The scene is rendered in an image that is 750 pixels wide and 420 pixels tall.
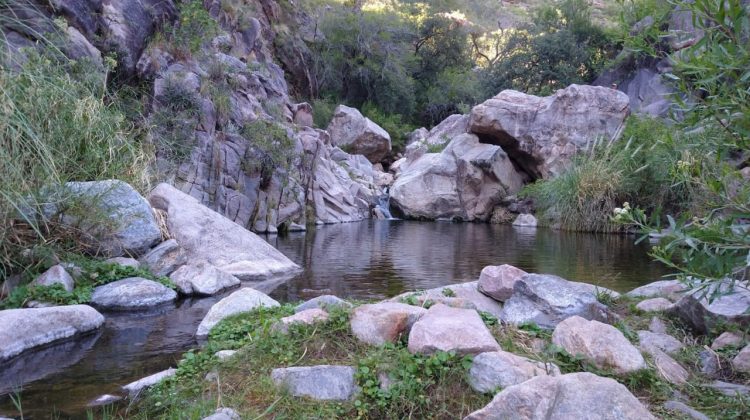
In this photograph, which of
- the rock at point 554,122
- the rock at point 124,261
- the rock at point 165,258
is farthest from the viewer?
the rock at point 554,122

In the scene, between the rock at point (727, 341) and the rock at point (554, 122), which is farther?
the rock at point (554, 122)

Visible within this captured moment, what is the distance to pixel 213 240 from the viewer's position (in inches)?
344

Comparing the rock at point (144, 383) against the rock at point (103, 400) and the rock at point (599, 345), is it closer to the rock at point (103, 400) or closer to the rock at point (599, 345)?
the rock at point (103, 400)

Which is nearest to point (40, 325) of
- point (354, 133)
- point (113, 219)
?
point (113, 219)

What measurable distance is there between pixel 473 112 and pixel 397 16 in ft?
45.0

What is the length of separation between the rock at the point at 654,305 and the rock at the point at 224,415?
382cm

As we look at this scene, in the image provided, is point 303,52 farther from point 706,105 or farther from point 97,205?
point 706,105

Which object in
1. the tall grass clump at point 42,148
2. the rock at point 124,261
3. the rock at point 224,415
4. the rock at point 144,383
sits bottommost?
the rock at point 144,383

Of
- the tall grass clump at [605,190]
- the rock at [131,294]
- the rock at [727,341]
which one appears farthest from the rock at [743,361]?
the tall grass clump at [605,190]

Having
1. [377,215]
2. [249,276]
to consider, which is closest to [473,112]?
[377,215]

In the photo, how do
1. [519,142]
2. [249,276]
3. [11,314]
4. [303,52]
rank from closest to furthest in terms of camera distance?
[11,314] < [249,276] < [519,142] < [303,52]

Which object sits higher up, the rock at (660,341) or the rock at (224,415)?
the rock at (660,341)

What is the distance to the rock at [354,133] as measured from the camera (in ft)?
88.3

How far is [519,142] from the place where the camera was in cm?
2175
